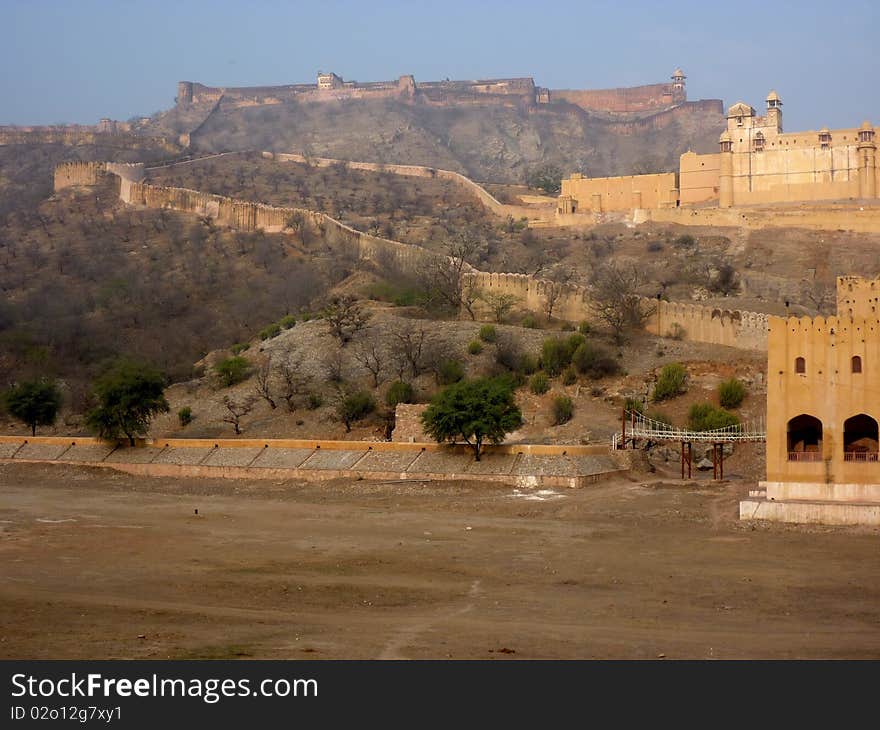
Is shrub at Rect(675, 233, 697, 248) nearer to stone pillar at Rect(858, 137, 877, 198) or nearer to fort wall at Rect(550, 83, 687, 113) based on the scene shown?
stone pillar at Rect(858, 137, 877, 198)

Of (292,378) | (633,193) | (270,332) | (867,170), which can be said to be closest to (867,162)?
(867,170)

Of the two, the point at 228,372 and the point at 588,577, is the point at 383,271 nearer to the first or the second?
the point at 228,372

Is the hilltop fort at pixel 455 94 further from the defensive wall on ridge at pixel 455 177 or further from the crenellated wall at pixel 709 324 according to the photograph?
the crenellated wall at pixel 709 324

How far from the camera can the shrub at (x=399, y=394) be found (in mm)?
44656

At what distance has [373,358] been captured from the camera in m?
49.2

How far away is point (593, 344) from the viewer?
1871 inches

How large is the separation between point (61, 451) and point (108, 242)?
38.5 metres

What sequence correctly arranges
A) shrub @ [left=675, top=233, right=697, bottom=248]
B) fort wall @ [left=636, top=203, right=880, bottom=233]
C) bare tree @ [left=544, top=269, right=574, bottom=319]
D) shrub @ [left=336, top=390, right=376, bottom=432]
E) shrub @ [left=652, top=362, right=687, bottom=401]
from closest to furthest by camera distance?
shrub @ [left=652, top=362, right=687, bottom=401] < shrub @ [left=336, top=390, right=376, bottom=432] < bare tree @ [left=544, top=269, right=574, bottom=319] < fort wall @ [left=636, top=203, right=880, bottom=233] < shrub @ [left=675, top=233, right=697, bottom=248]

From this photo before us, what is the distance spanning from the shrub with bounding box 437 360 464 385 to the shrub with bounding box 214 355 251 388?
7561 millimetres

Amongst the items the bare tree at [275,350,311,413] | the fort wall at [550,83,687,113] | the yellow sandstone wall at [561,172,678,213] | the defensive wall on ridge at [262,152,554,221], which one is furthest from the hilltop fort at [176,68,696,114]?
the bare tree at [275,350,311,413]

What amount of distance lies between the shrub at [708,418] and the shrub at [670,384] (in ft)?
7.13

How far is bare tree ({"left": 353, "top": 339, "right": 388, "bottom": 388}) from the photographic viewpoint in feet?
156

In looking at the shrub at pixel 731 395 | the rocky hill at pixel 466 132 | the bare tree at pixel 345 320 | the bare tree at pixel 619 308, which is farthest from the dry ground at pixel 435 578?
the rocky hill at pixel 466 132

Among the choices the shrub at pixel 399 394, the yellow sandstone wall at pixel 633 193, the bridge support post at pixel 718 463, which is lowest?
the bridge support post at pixel 718 463
